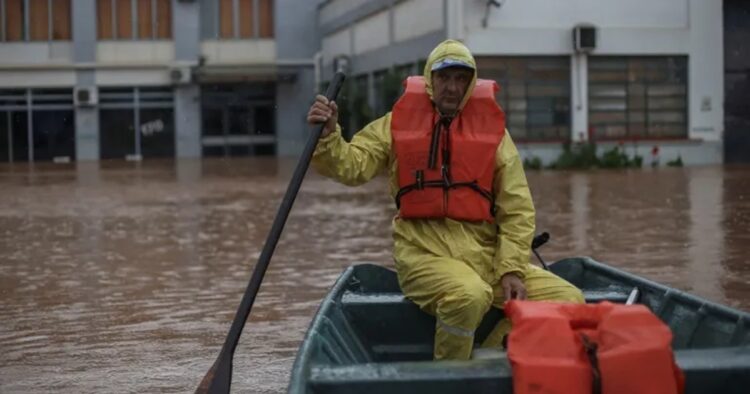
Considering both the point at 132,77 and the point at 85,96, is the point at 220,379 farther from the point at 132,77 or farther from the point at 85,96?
the point at 132,77

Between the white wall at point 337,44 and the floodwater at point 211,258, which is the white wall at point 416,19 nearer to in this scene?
the white wall at point 337,44

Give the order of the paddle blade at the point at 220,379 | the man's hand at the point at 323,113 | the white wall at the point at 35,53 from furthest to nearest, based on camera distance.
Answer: the white wall at the point at 35,53 < the man's hand at the point at 323,113 < the paddle blade at the point at 220,379

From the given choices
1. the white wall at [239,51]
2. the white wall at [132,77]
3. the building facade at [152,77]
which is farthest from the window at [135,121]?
the white wall at [239,51]

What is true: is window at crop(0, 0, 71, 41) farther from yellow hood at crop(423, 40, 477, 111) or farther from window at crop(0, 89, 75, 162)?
yellow hood at crop(423, 40, 477, 111)

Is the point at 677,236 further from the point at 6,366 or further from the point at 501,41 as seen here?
the point at 501,41

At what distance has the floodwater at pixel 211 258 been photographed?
7.17 meters

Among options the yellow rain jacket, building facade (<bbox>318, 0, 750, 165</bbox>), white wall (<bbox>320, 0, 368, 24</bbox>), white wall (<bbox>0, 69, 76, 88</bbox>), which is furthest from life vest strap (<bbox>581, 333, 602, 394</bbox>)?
white wall (<bbox>0, 69, 76, 88</bbox>)

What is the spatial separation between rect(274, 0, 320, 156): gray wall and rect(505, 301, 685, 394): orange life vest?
42.4 meters

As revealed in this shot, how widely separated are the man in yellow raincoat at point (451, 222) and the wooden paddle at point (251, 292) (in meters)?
0.11

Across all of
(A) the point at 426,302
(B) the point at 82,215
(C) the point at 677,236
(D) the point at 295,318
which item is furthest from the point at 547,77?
(A) the point at 426,302

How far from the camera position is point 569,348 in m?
3.71

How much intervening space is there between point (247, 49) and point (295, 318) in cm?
3834

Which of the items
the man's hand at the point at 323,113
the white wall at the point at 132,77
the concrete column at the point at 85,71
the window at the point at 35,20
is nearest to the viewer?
the man's hand at the point at 323,113

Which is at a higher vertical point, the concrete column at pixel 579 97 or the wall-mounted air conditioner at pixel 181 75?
the wall-mounted air conditioner at pixel 181 75
